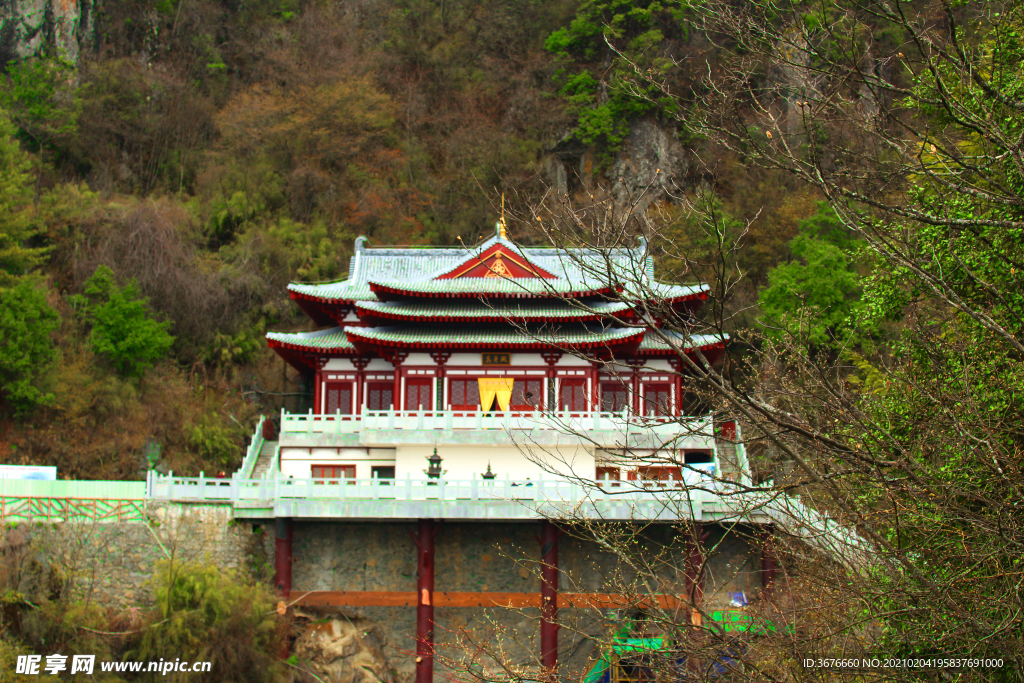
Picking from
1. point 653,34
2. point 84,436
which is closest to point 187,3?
point 653,34

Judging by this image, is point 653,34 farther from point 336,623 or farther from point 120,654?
point 120,654

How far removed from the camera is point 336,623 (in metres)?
25.1

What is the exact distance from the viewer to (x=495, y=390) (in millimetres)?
30125

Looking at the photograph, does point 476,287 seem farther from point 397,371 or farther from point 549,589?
point 549,589

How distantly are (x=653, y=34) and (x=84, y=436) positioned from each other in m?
28.8

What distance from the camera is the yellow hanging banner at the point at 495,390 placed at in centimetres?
2992

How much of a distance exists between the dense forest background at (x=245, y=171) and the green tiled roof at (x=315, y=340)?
15.2 feet

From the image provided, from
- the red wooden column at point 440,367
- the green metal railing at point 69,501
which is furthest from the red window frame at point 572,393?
the green metal railing at point 69,501

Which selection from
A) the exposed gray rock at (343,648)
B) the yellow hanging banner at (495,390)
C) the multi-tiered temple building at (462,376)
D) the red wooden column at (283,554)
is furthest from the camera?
the yellow hanging banner at (495,390)

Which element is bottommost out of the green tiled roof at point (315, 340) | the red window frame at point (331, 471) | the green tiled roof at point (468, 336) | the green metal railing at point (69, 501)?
the green metal railing at point (69, 501)

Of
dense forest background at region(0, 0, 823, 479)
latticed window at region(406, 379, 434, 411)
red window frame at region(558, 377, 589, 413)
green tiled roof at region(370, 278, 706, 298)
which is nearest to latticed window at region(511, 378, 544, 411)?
red window frame at region(558, 377, 589, 413)

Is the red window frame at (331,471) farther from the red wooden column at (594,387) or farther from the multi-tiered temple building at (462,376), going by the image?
the red wooden column at (594,387)

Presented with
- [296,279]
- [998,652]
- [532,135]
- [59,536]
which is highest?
[532,135]

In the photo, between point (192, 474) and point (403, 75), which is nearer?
point (192, 474)
